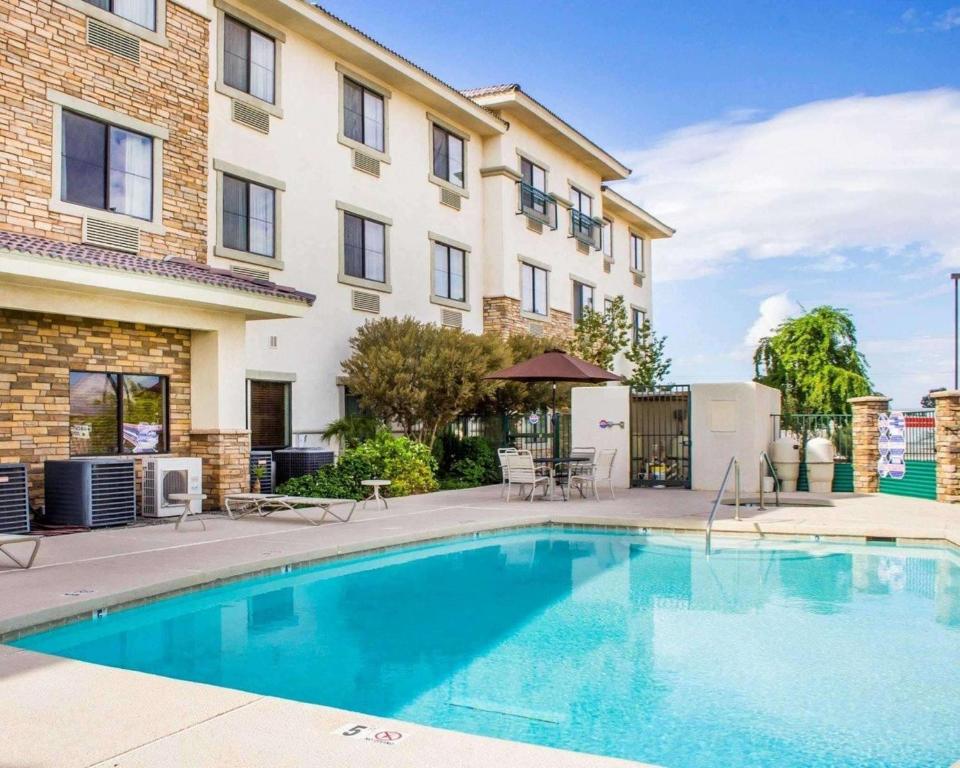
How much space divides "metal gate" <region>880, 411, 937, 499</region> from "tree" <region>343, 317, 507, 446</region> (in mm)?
7651

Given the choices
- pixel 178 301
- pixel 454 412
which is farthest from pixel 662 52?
pixel 178 301

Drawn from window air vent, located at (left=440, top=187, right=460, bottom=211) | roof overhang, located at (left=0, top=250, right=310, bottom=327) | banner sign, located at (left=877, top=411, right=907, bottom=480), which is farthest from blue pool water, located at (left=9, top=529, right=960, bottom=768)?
window air vent, located at (left=440, top=187, right=460, bottom=211)

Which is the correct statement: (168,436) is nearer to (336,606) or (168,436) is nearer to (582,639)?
(336,606)

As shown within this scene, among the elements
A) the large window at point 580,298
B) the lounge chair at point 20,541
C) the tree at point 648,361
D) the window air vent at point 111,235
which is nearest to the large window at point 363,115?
the window air vent at point 111,235

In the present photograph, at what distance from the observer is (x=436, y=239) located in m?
21.9

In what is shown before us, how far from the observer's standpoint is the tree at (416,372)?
17234 mm

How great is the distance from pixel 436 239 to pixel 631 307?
559 inches

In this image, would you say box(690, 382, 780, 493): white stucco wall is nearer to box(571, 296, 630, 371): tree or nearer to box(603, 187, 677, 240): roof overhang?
box(571, 296, 630, 371): tree

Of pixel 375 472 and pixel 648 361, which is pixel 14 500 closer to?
pixel 375 472

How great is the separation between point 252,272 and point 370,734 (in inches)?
519

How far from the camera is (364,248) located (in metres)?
19.5

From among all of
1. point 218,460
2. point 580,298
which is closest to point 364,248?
point 218,460

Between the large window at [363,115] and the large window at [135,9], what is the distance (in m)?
5.31

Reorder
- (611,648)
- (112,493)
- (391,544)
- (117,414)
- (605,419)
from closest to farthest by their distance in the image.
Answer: (611,648) → (391,544) → (112,493) → (117,414) → (605,419)
